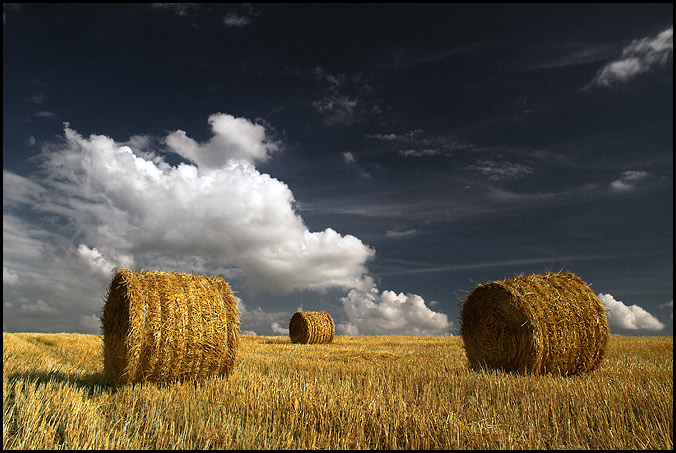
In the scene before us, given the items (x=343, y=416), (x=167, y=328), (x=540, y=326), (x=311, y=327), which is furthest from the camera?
(x=311, y=327)

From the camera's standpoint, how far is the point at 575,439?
431 centimetres

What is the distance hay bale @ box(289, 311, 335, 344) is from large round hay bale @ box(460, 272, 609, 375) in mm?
11882

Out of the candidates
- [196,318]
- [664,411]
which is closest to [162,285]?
[196,318]

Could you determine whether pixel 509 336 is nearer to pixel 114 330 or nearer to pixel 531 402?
pixel 531 402

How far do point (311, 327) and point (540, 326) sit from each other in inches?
537

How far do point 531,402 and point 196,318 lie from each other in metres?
5.45

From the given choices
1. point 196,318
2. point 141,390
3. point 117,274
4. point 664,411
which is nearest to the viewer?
point 664,411

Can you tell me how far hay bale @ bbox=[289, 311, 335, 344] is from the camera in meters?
20.9

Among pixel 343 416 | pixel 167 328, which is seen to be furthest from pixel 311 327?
pixel 343 416

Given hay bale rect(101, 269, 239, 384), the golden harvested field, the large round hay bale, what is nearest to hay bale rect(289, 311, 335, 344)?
the large round hay bale

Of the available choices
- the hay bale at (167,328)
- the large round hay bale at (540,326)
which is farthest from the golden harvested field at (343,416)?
the large round hay bale at (540,326)

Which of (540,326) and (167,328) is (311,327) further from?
(167,328)

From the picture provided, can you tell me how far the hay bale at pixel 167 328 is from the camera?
714 centimetres

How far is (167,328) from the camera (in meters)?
7.33
